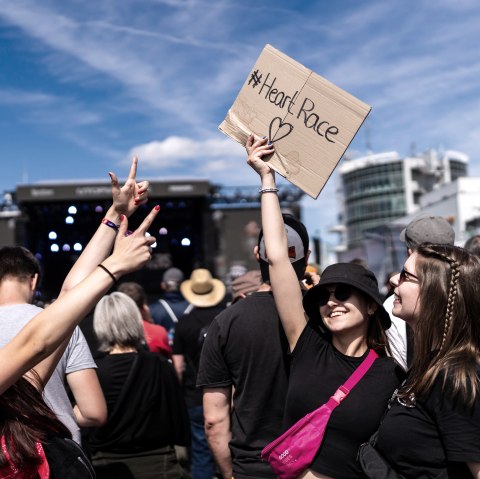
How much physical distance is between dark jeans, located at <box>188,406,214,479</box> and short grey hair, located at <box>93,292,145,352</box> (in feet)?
6.39

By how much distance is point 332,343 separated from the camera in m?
2.82

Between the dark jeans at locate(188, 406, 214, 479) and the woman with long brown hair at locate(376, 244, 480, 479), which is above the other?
the woman with long brown hair at locate(376, 244, 480, 479)

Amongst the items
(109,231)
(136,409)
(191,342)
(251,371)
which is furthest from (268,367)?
(191,342)

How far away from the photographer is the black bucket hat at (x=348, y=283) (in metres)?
2.74

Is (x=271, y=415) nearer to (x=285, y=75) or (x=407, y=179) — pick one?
(x=285, y=75)

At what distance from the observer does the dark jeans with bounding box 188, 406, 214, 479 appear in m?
6.04

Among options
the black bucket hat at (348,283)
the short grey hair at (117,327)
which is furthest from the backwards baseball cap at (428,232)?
the short grey hair at (117,327)

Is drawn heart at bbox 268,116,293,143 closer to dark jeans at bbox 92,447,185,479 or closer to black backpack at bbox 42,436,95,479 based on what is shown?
black backpack at bbox 42,436,95,479

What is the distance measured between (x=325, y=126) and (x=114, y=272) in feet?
4.23

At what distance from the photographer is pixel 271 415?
315cm

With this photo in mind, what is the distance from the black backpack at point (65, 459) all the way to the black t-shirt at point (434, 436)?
100 centimetres

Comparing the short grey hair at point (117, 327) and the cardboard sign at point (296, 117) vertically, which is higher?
the cardboard sign at point (296, 117)

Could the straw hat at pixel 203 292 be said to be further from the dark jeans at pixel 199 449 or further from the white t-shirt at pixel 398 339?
the white t-shirt at pixel 398 339

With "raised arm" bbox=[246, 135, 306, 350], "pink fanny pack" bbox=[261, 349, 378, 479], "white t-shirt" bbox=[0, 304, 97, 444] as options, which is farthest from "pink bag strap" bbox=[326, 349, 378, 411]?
"white t-shirt" bbox=[0, 304, 97, 444]
